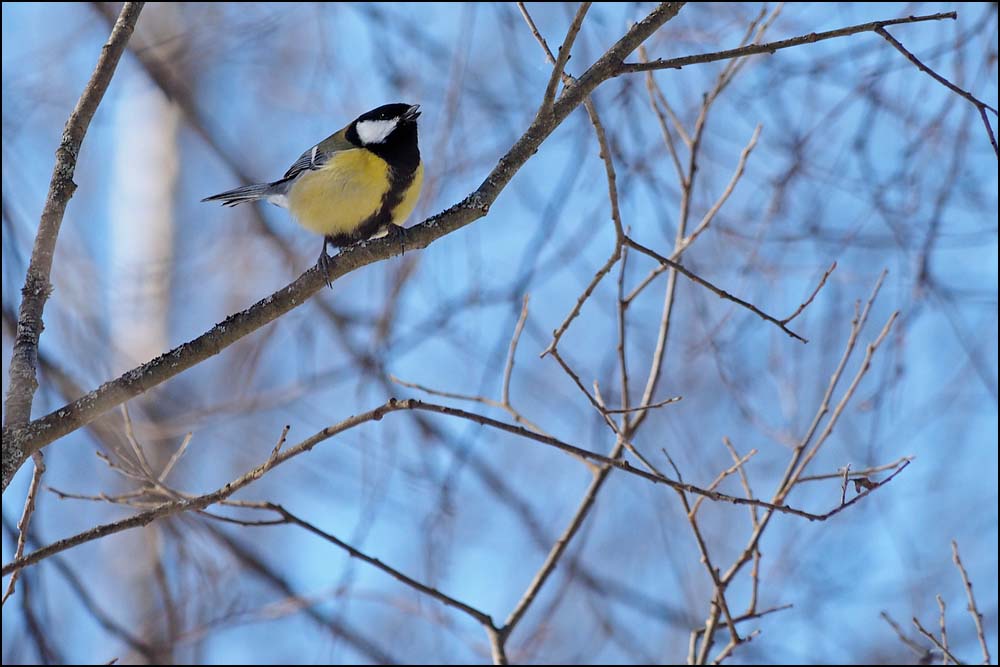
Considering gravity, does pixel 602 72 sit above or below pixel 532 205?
below

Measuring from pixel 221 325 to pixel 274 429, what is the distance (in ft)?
16.6

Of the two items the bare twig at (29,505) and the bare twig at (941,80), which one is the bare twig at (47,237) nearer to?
the bare twig at (29,505)

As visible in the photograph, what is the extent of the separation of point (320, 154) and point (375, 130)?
0.84 feet

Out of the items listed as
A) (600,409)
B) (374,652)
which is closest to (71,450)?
(374,652)

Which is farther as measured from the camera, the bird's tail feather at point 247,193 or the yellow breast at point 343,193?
the bird's tail feather at point 247,193

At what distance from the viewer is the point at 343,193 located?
3.62 meters

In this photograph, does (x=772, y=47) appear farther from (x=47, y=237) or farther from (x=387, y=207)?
(x=387, y=207)

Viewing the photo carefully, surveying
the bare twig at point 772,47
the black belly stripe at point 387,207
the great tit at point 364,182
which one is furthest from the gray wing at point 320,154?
the bare twig at point 772,47

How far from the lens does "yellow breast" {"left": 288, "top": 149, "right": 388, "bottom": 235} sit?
361 cm

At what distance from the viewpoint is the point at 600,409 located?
86.5 inches

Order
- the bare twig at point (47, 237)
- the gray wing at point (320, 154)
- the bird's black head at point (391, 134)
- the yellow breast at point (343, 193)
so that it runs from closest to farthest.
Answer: the bare twig at point (47, 237)
the yellow breast at point (343, 193)
the bird's black head at point (391, 134)
the gray wing at point (320, 154)

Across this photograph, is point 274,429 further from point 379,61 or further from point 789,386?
point 789,386

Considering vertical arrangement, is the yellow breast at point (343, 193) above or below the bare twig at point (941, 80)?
above

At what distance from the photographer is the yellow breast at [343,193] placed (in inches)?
142
